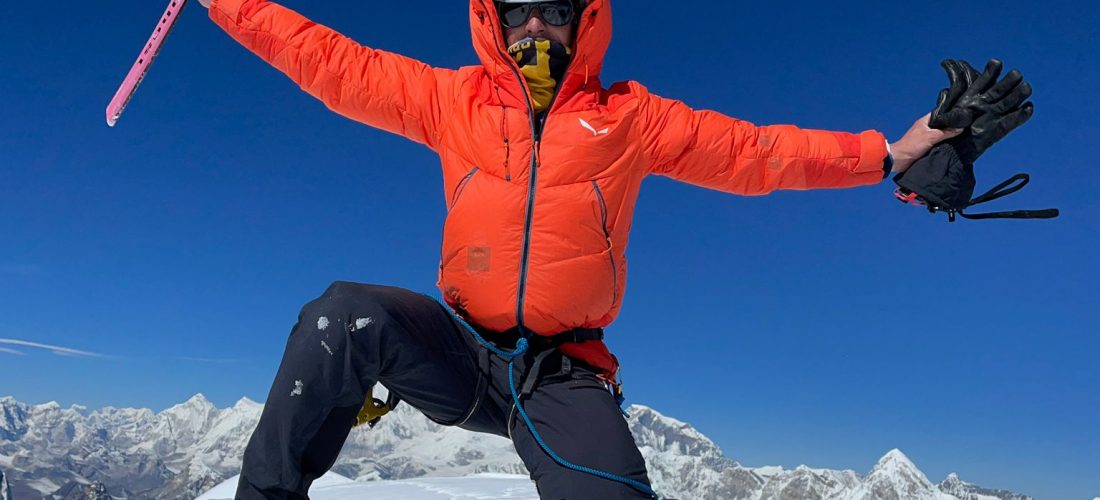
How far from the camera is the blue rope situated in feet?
11.7

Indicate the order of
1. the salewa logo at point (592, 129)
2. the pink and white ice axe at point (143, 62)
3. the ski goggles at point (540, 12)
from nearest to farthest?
1. the salewa logo at point (592, 129)
2. the ski goggles at point (540, 12)
3. the pink and white ice axe at point (143, 62)

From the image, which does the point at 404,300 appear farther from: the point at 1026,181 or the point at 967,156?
the point at 1026,181

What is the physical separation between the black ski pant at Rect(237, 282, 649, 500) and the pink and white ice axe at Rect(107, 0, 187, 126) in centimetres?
278

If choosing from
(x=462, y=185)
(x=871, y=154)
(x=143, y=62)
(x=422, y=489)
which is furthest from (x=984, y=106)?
(x=422, y=489)

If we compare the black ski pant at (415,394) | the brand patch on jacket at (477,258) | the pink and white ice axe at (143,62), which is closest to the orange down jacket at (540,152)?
the brand patch on jacket at (477,258)

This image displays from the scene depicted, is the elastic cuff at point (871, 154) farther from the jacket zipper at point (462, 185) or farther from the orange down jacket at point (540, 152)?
the jacket zipper at point (462, 185)

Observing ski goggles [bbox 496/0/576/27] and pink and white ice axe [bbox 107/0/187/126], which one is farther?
pink and white ice axe [bbox 107/0/187/126]

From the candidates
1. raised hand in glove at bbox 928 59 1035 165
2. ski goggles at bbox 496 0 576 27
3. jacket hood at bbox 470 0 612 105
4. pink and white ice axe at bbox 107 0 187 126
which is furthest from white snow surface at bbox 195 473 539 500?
raised hand in glove at bbox 928 59 1035 165

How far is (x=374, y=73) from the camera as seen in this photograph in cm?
462

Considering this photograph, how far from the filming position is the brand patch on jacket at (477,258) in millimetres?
4008

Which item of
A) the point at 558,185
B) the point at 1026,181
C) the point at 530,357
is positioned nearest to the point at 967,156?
the point at 1026,181

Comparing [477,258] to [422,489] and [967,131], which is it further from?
[422,489]

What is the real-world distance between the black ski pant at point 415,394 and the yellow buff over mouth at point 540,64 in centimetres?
144

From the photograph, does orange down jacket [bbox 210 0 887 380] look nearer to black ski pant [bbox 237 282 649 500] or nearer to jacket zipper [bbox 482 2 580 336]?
jacket zipper [bbox 482 2 580 336]
